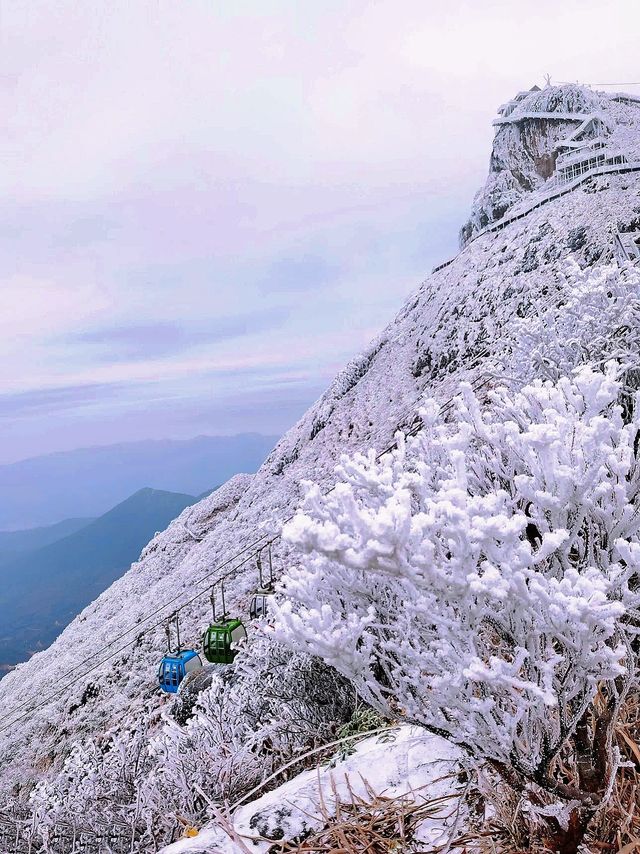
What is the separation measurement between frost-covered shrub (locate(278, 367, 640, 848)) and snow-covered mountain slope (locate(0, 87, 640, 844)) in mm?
3033

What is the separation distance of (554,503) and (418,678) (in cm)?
75

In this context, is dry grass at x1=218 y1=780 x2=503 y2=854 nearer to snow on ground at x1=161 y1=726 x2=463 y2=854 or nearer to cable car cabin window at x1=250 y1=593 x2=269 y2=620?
snow on ground at x1=161 y1=726 x2=463 y2=854

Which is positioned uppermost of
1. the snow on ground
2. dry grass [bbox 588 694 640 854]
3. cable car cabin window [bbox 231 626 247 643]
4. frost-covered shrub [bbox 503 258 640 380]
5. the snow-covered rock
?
the snow-covered rock

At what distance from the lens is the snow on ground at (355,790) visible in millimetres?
2627

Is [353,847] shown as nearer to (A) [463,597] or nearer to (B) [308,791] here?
(B) [308,791]

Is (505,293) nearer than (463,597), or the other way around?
(463,597)

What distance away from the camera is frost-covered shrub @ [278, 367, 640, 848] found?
5.45ft

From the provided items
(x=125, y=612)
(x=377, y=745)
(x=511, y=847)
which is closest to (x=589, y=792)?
(x=511, y=847)

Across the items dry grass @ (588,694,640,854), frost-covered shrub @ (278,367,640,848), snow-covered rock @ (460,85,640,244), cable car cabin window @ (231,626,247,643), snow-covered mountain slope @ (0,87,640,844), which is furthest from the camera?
snow-covered rock @ (460,85,640,244)

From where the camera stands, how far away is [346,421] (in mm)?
20031

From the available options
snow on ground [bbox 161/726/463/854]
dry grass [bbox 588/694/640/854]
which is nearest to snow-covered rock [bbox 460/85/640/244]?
snow on ground [bbox 161/726/463/854]

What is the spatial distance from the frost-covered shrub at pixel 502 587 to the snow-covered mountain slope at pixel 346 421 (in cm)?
303

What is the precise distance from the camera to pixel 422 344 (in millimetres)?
20938

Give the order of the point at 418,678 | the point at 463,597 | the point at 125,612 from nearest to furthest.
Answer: the point at 463,597, the point at 418,678, the point at 125,612
